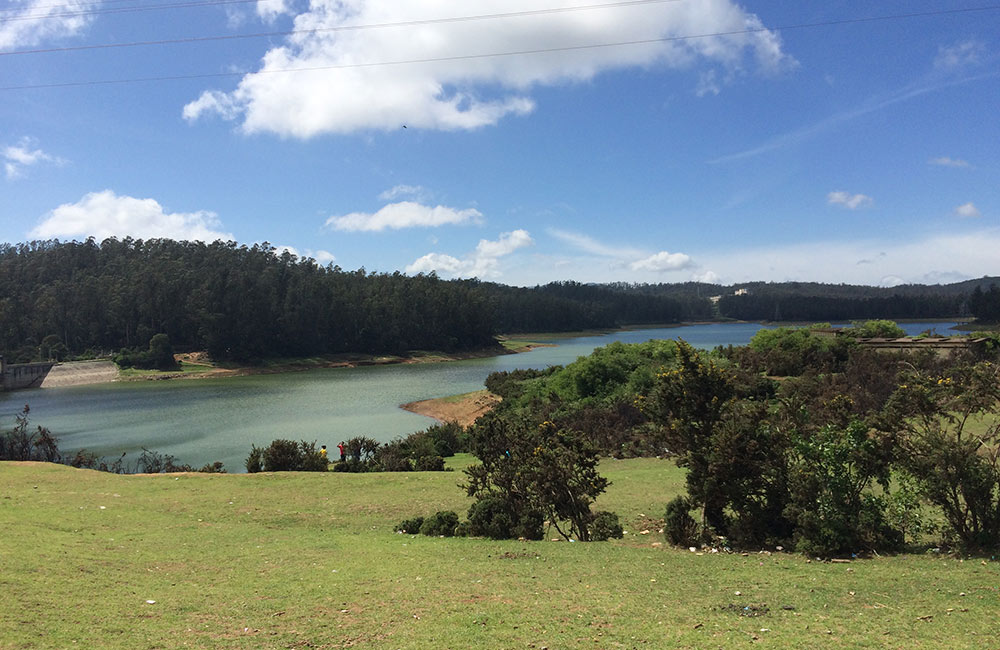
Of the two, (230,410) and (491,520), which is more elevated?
(491,520)

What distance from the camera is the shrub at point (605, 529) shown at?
12.3m

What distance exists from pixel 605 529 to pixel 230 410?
132ft

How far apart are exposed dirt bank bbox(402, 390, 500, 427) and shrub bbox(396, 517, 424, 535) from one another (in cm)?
2842

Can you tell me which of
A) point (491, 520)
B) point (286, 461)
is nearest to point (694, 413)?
point (491, 520)

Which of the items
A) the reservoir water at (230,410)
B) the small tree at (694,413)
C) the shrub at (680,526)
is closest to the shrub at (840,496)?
the small tree at (694,413)

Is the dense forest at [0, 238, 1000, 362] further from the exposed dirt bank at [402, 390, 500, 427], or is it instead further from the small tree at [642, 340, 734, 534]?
the small tree at [642, 340, 734, 534]

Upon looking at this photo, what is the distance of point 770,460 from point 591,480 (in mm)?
3362

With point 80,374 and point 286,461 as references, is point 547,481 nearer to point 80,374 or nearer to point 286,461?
point 286,461

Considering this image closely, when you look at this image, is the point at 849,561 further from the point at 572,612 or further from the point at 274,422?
the point at 274,422

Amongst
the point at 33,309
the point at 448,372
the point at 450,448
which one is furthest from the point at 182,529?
the point at 33,309

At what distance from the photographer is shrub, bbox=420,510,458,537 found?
13.0 meters

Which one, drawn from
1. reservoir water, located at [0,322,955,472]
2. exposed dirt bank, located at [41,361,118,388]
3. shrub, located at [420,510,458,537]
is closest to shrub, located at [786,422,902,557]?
shrub, located at [420,510,458,537]

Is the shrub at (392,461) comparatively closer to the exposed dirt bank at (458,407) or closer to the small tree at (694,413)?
the small tree at (694,413)

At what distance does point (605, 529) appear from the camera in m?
12.3
